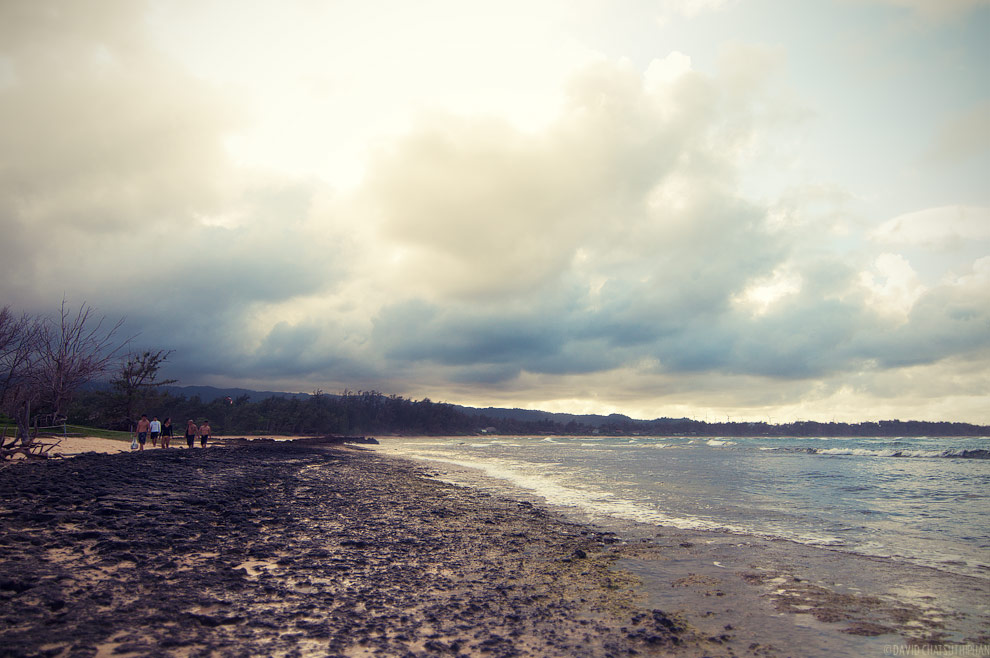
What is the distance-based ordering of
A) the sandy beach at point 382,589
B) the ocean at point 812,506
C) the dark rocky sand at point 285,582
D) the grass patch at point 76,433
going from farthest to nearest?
the grass patch at point 76,433, the ocean at point 812,506, the sandy beach at point 382,589, the dark rocky sand at point 285,582

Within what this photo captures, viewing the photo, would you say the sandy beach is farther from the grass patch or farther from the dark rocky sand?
the grass patch

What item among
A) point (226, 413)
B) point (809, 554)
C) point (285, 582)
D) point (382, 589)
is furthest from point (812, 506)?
point (226, 413)

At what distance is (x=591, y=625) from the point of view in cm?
763

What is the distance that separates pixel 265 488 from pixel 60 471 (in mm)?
6699

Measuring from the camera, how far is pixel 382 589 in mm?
8672

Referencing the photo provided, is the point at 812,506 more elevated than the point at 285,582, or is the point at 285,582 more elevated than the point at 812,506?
the point at 285,582

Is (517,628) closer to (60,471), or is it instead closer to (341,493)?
(341,493)

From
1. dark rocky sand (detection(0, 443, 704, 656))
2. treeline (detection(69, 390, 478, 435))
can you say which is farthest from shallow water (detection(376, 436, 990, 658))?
treeline (detection(69, 390, 478, 435))

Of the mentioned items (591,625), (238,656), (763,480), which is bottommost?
(763,480)

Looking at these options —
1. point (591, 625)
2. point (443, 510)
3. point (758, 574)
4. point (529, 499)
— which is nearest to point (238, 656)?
point (591, 625)

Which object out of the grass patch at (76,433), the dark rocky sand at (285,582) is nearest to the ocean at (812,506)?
the dark rocky sand at (285,582)

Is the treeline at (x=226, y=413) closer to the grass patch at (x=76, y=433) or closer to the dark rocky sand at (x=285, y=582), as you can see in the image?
the grass patch at (x=76, y=433)

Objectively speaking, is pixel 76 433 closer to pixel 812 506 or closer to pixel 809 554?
pixel 809 554

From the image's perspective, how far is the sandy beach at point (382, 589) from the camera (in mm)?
6305
